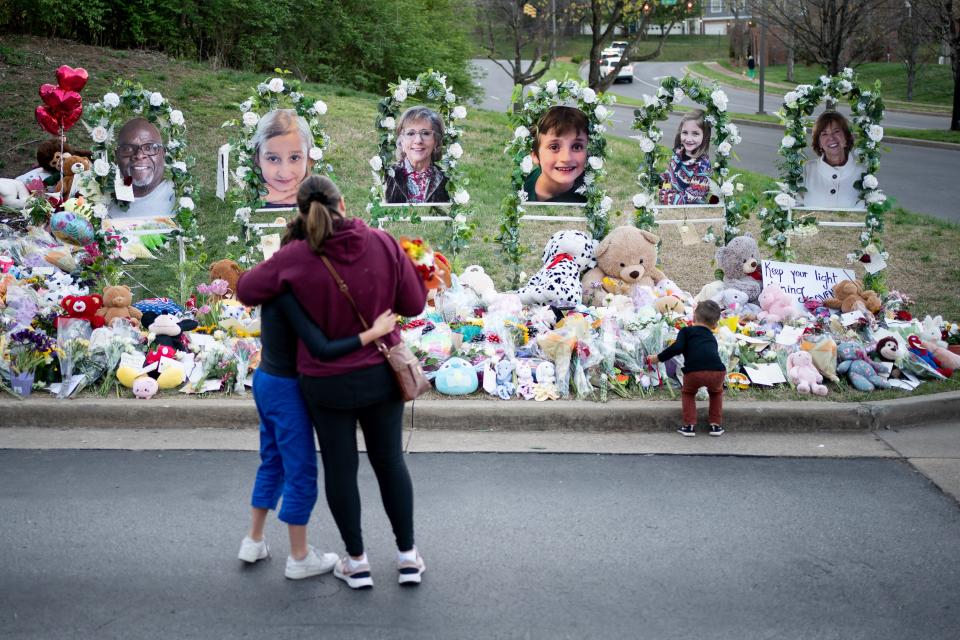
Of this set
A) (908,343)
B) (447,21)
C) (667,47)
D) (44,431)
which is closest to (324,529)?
(44,431)

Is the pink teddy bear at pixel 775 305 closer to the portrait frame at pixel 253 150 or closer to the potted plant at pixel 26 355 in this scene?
the portrait frame at pixel 253 150

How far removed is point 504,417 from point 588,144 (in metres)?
3.45

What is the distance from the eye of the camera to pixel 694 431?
6.18 meters

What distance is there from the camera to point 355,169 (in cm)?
1386

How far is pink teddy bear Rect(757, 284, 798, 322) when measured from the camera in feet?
25.9

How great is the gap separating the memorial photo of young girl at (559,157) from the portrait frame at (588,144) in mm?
48

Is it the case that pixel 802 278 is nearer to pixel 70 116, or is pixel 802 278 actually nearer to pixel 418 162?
pixel 418 162

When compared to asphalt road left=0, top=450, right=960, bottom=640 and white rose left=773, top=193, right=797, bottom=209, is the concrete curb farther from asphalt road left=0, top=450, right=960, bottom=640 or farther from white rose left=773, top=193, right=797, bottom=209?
white rose left=773, top=193, right=797, bottom=209

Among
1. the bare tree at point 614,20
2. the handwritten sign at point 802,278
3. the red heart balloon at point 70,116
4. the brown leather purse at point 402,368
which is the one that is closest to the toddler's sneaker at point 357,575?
the brown leather purse at point 402,368

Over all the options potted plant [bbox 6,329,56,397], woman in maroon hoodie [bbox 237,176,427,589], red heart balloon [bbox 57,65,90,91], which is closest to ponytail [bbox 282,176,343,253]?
woman in maroon hoodie [bbox 237,176,427,589]

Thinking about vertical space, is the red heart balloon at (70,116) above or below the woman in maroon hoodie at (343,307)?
above

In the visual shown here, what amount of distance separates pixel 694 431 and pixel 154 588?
347 cm

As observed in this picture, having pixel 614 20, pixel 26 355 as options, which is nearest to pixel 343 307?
pixel 26 355

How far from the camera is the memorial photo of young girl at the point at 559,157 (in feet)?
28.6
